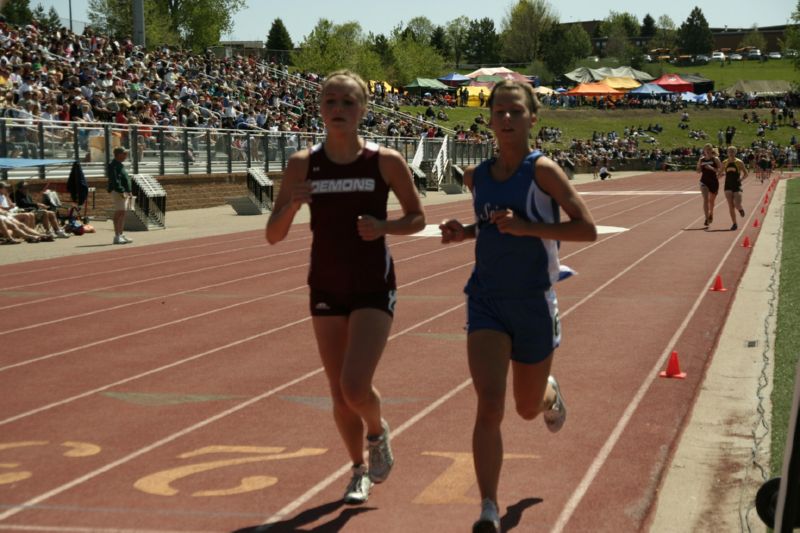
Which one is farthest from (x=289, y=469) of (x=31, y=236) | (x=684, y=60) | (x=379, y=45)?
(x=684, y=60)

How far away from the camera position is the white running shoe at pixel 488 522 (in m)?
4.72

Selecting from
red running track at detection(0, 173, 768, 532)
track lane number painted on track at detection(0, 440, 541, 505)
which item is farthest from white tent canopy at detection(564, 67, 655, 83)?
track lane number painted on track at detection(0, 440, 541, 505)

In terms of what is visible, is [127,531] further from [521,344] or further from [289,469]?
[521,344]

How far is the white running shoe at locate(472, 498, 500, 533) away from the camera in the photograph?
4.72m

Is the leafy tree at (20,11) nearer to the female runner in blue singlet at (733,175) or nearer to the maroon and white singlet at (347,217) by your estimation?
the female runner in blue singlet at (733,175)

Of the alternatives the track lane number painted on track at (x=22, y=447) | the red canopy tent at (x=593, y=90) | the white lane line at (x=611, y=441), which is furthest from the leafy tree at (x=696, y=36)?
the track lane number painted on track at (x=22, y=447)

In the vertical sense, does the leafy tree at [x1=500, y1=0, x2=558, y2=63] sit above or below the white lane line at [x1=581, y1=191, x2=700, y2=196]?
above

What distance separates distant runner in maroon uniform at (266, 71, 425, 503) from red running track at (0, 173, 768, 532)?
29.3 inches

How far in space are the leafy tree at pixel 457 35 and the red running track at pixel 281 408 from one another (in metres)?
180

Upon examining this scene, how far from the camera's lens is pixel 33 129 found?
25125 mm

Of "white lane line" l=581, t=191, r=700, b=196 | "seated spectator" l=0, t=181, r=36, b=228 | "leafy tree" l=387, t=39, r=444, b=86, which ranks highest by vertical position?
"leafy tree" l=387, t=39, r=444, b=86

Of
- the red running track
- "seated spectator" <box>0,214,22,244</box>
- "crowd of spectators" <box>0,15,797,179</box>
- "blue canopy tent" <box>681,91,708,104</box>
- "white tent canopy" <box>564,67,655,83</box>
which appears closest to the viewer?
the red running track

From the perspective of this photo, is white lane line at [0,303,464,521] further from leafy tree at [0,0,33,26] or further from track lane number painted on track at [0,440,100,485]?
leafy tree at [0,0,33,26]

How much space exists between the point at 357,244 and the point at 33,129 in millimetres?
21362
